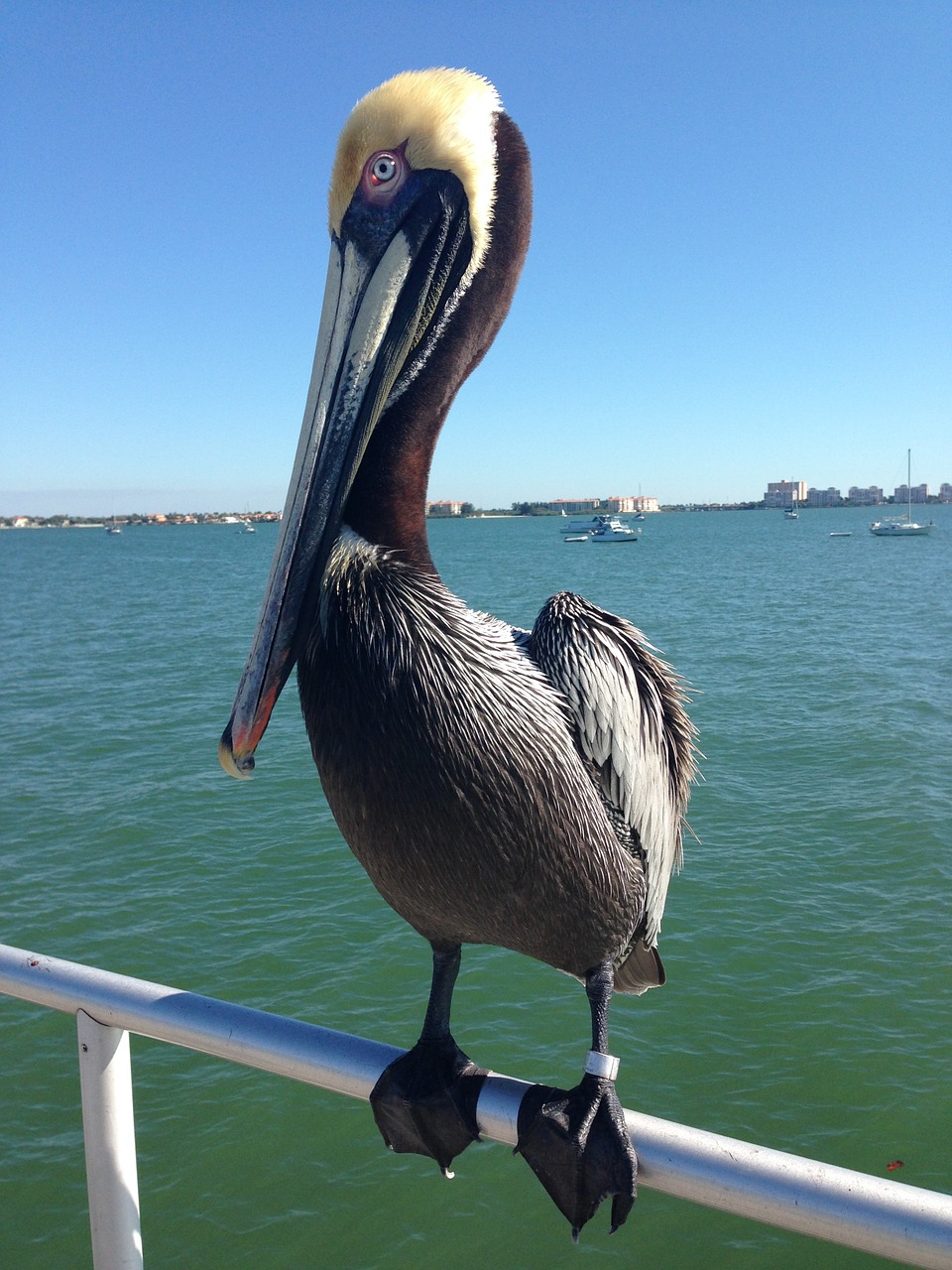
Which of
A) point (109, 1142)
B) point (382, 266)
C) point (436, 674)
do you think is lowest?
point (109, 1142)

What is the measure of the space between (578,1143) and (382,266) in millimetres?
1498

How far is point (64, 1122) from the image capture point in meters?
6.52

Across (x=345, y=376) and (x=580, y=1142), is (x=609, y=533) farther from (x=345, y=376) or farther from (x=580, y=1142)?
(x=580, y=1142)

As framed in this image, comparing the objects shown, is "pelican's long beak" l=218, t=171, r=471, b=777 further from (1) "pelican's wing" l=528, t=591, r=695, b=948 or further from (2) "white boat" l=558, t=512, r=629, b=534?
(2) "white boat" l=558, t=512, r=629, b=534

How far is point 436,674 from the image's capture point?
1.64 m

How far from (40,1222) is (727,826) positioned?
26.3 feet

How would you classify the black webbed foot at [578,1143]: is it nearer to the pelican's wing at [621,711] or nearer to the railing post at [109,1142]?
the pelican's wing at [621,711]

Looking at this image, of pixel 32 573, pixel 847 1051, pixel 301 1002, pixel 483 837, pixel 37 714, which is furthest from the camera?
pixel 32 573

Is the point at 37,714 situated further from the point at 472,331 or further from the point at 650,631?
the point at 472,331

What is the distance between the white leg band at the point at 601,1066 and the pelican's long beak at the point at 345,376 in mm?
757

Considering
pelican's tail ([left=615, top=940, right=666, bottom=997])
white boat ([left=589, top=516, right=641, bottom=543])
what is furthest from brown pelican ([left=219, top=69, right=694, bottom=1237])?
white boat ([left=589, top=516, right=641, bottom=543])

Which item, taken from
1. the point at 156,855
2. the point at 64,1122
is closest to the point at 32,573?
the point at 156,855

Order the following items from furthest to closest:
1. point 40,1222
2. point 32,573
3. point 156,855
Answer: point 32,573 → point 156,855 → point 40,1222

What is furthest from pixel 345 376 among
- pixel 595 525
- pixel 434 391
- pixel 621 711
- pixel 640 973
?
pixel 595 525
